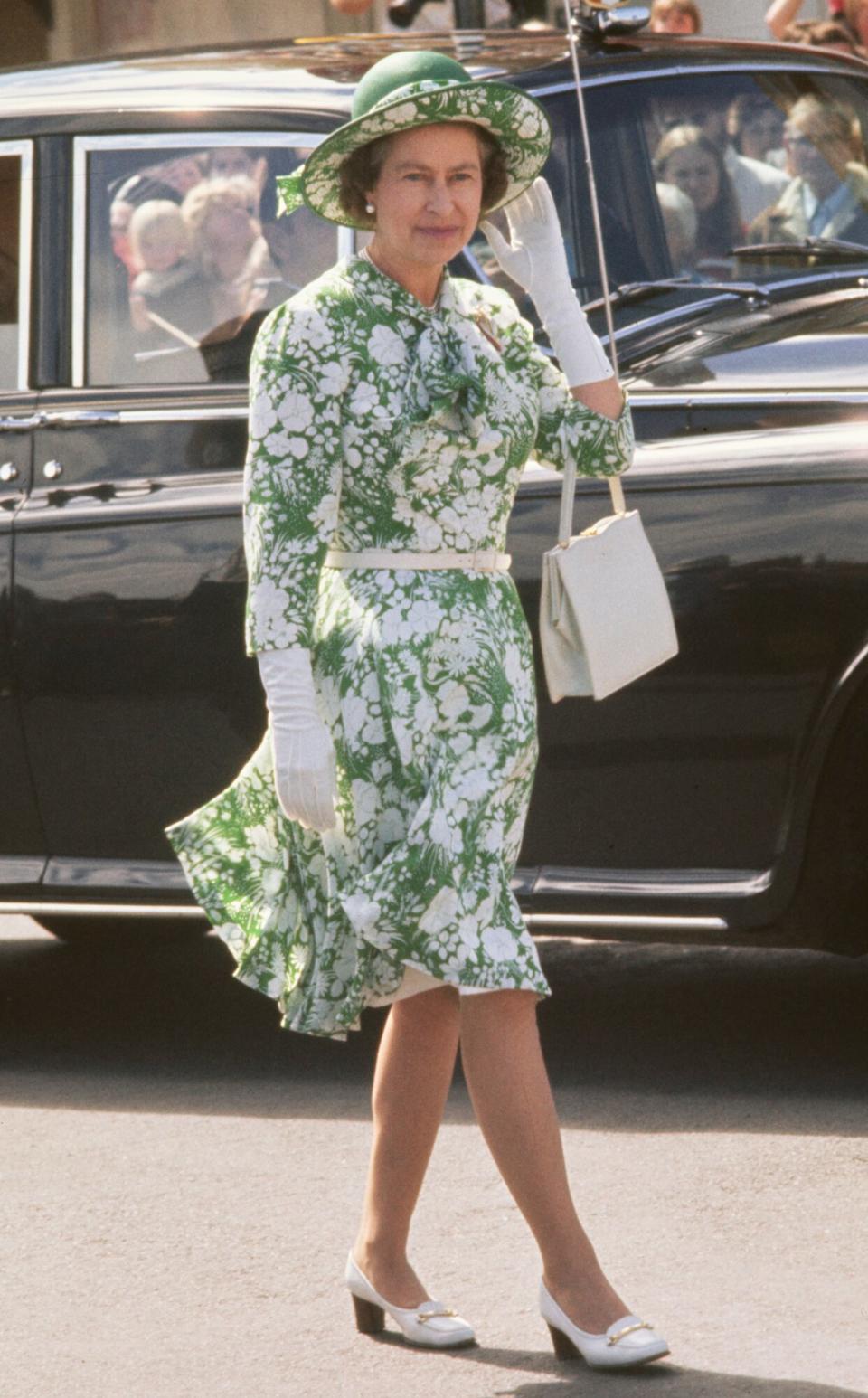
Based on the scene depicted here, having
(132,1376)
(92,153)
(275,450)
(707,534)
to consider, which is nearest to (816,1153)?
(707,534)

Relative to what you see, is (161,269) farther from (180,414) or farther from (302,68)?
(302,68)

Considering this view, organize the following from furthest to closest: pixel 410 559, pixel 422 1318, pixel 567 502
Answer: pixel 567 502 → pixel 422 1318 → pixel 410 559

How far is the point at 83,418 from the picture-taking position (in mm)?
5051

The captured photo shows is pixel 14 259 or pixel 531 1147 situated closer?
pixel 531 1147

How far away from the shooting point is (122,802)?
4.98 meters

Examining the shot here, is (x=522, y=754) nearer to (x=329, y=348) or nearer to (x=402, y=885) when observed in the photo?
(x=402, y=885)

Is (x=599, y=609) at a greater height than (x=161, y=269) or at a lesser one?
lesser

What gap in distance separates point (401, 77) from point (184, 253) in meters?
1.52

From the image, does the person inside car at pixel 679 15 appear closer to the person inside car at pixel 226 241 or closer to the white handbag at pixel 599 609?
the person inside car at pixel 226 241

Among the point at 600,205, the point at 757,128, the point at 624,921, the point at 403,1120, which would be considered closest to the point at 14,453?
the point at 600,205

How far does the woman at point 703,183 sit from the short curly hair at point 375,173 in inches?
60.2

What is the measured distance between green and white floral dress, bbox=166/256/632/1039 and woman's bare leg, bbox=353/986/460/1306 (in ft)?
0.20

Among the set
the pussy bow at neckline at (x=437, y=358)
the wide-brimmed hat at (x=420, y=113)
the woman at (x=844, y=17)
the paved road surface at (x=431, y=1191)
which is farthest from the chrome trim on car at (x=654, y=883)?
the woman at (x=844, y=17)

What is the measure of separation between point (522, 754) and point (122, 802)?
60.5 inches
